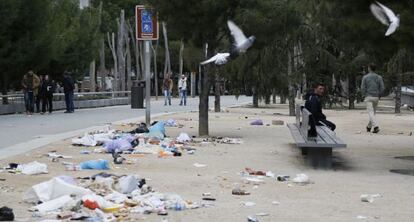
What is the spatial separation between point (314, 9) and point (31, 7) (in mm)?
11263

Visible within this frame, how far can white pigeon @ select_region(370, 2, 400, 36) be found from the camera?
9.41 m

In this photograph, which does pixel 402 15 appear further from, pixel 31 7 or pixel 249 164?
pixel 31 7

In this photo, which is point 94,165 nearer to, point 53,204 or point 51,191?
point 51,191

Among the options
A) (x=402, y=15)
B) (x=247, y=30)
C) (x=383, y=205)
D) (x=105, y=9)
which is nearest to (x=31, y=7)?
(x=247, y=30)

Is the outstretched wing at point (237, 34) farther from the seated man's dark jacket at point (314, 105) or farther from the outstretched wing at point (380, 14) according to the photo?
the outstretched wing at point (380, 14)

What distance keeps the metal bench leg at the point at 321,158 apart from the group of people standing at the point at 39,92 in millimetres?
17619

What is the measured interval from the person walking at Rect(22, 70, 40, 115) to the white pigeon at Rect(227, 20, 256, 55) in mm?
14194

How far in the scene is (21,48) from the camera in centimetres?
2652

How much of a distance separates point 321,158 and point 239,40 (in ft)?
11.2

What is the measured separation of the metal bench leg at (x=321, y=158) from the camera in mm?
11250

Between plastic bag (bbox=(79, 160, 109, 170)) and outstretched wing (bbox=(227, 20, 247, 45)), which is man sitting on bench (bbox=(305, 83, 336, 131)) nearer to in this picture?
outstretched wing (bbox=(227, 20, 247, 45))

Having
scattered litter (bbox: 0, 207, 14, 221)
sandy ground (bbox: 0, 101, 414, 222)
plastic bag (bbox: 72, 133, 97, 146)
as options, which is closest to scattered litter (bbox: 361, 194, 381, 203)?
sandy ground (bbox: 0, 101, 414, 222)

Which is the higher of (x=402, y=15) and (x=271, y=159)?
(x=402, y=15)

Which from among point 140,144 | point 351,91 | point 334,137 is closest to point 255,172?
point 334,137
